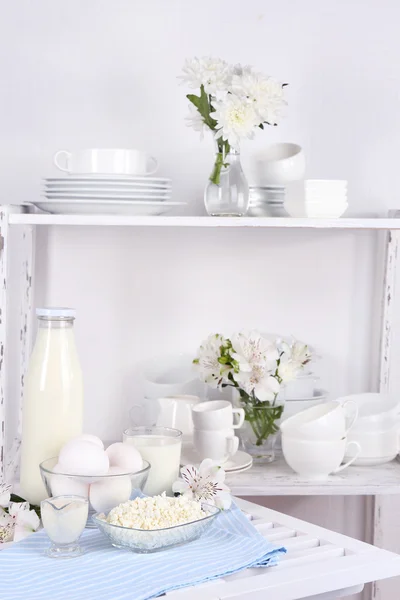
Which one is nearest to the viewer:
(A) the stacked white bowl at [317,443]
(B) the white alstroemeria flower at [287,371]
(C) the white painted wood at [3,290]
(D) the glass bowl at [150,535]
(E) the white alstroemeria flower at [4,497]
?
(D) the glass bowl at [150,535]

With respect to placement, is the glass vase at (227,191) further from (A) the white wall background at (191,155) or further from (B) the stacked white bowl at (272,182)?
(A) the white wall background at (191,155)

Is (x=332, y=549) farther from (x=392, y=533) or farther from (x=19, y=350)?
(x=19, y=350)

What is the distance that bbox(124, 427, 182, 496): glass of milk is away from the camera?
134cm

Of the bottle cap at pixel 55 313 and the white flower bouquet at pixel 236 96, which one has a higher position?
the white flower bouquet at pixel 236 96

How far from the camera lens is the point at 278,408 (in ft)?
5.73

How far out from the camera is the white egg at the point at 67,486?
3.98 ft

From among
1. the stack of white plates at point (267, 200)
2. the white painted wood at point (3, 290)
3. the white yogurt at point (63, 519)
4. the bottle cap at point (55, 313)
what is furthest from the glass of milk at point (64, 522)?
the stack of white plates at point (267, 200)

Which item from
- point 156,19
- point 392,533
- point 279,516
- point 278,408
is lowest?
point 392,533

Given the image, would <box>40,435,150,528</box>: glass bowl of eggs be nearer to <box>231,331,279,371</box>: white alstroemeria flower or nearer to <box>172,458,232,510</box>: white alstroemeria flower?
<box>172,458,232,510</box>: white alstroemeria flower

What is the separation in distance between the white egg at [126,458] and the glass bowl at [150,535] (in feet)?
0.35

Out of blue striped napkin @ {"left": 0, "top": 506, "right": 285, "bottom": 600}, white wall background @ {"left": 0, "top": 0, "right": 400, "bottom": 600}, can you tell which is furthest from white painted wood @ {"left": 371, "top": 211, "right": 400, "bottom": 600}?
blue striped napkin @ {"left": 0, "top": 506, "right": 285, "bottom": 600}

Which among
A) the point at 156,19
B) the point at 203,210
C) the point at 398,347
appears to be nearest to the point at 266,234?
the point at 203,210

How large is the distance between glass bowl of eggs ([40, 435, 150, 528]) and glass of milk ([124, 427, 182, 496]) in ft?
0.29

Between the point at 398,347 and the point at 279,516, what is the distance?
28.0 inches
